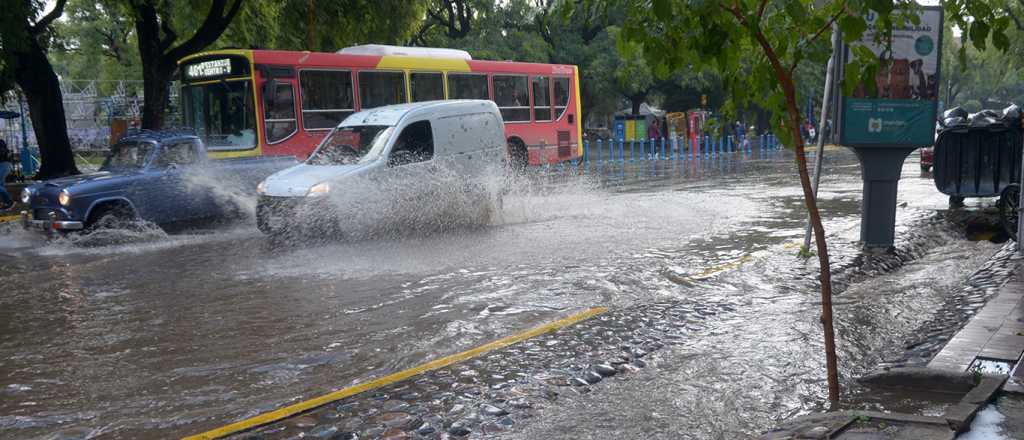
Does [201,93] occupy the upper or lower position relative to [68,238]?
upper

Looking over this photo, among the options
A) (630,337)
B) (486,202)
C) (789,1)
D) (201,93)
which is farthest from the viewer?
(201,93)

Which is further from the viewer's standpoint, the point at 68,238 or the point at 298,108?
the point at 298,108

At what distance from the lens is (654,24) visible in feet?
13.6

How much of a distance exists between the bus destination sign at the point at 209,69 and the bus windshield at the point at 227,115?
0.60 ft

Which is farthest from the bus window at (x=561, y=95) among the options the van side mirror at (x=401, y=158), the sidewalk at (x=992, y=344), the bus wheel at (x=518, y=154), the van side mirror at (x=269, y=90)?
the sidewalk at (x=992, y=344)

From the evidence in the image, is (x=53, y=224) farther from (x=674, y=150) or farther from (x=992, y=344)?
(x=674, y=150)

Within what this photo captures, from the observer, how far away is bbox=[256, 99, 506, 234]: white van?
1111 cm

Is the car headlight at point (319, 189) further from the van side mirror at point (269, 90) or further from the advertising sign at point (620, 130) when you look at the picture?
the advertising sign at point (620, 130)

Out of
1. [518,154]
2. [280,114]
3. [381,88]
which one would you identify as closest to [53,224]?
[280,114]

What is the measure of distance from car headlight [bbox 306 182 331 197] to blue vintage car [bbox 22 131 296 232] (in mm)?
2353

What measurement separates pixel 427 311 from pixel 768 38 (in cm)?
397

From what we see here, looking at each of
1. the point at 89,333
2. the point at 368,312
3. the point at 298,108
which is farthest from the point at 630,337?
the point at 298,108

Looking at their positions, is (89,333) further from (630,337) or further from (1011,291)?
(1011,291)

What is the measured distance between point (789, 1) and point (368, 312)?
468cm
